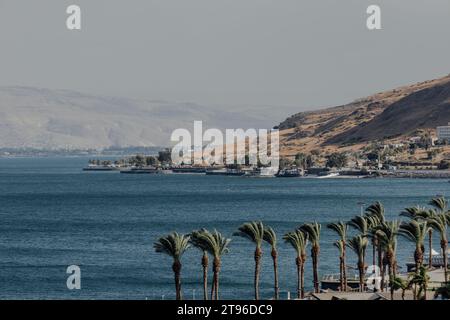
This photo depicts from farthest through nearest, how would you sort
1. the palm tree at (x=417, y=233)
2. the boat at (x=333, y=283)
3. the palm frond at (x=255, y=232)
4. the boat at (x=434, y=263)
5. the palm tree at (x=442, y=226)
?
the boat at (x=434, y=263)
the boat at (x=333, y=283)
the palm tree at (x=442, y=226)
the palm tree at (x=417, y=233)
the palm frond at (x=255, y=232)

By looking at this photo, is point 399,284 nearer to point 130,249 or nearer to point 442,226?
point 442,226

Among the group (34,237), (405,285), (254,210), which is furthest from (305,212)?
(405,285)

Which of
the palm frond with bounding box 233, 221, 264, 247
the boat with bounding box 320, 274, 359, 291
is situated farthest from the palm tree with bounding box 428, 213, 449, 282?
the palm frond with bounding box 233, 221, 264, 247

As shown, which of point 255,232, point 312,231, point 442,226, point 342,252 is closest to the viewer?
point 255,232

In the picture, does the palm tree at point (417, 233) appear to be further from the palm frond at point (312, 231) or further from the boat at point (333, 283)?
the boat at point (333, 283)

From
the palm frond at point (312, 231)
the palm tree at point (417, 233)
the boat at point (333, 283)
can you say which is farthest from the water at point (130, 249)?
the palm tree at point (417, 233)

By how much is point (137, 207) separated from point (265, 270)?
100 meters

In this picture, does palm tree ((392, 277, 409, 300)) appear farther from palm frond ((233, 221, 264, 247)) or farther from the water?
the water


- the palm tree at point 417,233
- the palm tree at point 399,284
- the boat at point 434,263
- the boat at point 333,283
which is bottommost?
the boat at point 333,283

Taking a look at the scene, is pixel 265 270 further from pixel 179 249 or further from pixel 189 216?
pixel 189 216

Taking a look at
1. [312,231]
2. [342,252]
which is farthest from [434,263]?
[312,231]

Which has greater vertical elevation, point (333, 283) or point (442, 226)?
point (442, 226)
